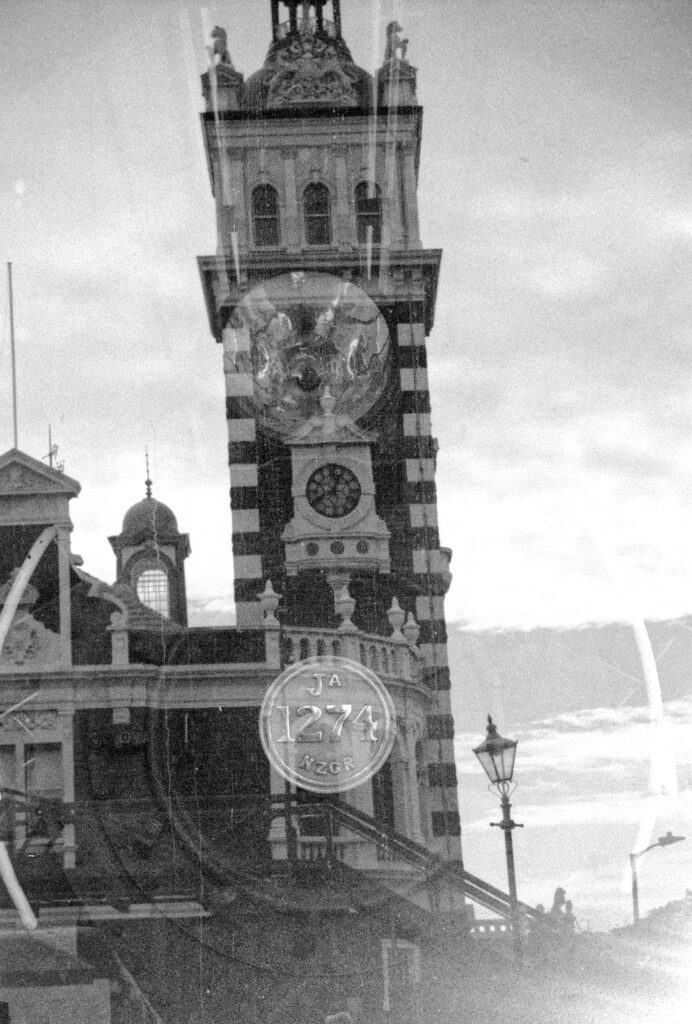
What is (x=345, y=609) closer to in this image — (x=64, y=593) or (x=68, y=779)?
(x=64, y=593)

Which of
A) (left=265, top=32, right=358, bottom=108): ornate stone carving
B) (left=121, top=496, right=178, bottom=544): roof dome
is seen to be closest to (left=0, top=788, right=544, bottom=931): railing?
(left=121, top=496, right=178, bottom=544): roof dome

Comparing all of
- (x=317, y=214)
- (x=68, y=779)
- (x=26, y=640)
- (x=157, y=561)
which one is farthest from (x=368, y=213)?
(x=68, y=779)

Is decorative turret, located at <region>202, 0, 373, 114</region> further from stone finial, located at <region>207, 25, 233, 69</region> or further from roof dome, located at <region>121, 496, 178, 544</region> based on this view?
roof dome, located at <region>121, 496, 178, 544</region>

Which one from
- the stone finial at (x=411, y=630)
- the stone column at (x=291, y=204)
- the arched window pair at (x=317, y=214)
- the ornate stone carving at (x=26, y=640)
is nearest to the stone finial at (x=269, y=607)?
the stone finial at (x=411, y=630)

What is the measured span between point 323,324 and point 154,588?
410cm

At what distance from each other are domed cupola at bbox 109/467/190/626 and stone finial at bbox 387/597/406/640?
3481mm

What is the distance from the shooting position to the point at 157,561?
17547mm

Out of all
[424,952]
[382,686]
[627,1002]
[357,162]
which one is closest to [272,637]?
[382,686]

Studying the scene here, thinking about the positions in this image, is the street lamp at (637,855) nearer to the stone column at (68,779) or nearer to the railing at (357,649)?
the railing at (357,649)

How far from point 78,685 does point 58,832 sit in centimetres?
114

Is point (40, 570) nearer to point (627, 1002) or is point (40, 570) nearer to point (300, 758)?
point (300, 758)

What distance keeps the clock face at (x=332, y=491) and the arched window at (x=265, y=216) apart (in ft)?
7.75

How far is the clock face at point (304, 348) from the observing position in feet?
49.3

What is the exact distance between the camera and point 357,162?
615 inches
